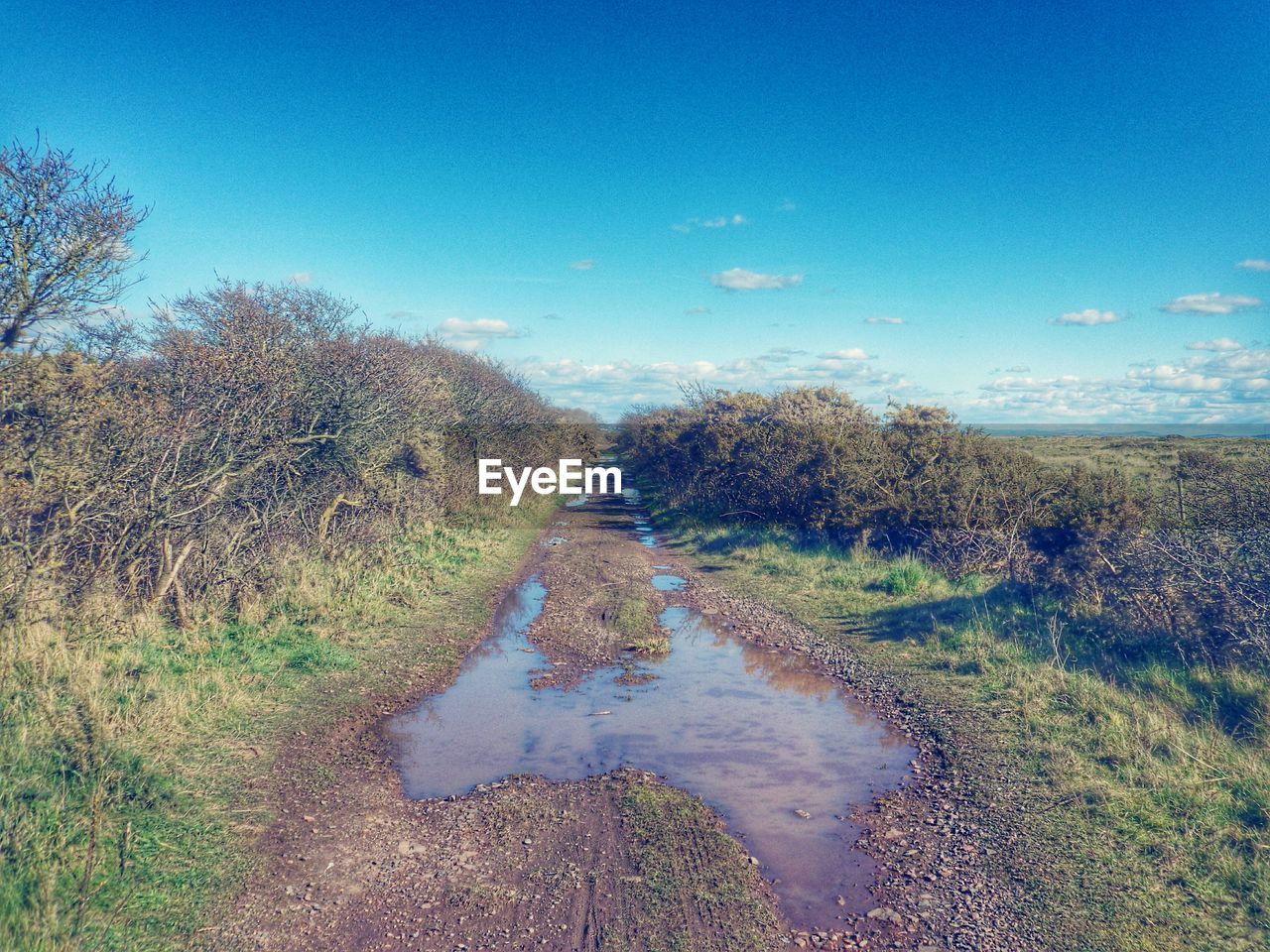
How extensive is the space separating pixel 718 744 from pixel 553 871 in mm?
3081

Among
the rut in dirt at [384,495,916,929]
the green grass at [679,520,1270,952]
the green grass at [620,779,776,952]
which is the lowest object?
the rut in dirt at [384,495,916,929]

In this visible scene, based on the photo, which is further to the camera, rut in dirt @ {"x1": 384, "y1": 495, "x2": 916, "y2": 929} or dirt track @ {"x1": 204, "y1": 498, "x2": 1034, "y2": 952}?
rut in dirt @ {"x1": 384, "y1": 495, "x2": 916, "y2": 929}

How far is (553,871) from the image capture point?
17.9 ft

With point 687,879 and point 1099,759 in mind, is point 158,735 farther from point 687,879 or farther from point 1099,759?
point 1099,759

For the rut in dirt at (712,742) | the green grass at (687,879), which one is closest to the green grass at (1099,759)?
the rut in dirt at (712,742)

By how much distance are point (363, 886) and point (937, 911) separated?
13.3ft

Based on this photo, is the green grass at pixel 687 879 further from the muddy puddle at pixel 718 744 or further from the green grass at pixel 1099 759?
the green grass at pixel 1099 759

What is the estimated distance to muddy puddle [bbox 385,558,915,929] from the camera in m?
5.97

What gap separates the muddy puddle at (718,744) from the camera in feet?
19.6

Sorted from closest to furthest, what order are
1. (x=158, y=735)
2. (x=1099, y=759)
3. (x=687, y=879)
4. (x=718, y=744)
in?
1. (x=687, y=879)
2. (x=158, y=735)
3. (x=1099, y=759)
4. (x=718, y=744)

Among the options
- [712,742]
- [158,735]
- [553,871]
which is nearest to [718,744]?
[712,742]

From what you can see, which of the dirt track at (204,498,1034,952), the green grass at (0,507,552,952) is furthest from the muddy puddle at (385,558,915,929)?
the green grass at (0,507,552,952)

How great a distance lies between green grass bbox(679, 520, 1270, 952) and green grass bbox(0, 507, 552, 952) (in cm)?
597

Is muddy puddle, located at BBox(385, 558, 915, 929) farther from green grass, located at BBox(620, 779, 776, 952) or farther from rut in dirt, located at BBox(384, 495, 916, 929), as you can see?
green grass, located at BBox(620, 779, 776, 952)
